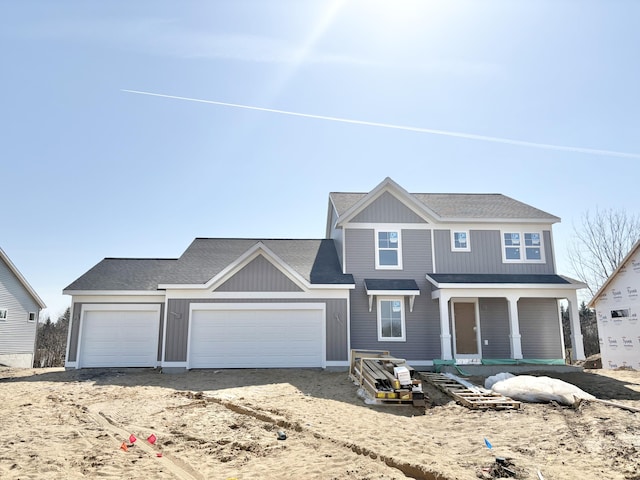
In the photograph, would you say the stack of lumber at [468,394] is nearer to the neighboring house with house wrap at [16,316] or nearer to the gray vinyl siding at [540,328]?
the gray vinyl siding at [540,328]

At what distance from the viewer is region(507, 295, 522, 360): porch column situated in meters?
16.0

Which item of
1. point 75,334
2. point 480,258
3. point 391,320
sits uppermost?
point 480,258

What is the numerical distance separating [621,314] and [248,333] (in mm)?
16771

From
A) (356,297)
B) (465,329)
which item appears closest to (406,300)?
(356,297)

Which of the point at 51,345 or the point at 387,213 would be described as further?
the point at 51,345

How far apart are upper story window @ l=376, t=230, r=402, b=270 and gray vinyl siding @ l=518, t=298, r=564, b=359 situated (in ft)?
17.0

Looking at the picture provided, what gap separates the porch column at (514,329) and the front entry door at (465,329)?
141cm

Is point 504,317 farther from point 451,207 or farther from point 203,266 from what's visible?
point 203,266

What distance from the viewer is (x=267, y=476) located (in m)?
5.48

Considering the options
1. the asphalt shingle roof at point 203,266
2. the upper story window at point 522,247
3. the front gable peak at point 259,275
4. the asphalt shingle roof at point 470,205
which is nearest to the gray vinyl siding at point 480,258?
the upper story window at point 522,247

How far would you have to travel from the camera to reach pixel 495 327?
1730 centimetres

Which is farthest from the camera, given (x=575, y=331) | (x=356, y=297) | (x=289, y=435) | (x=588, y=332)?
(x=588, y=332)

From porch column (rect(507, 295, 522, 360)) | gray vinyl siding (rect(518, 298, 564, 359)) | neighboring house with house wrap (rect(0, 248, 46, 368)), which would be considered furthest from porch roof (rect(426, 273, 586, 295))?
neighboring house with house wrap (rect(0, 248, 46, 368))

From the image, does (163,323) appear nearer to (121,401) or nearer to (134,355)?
(134,355)
